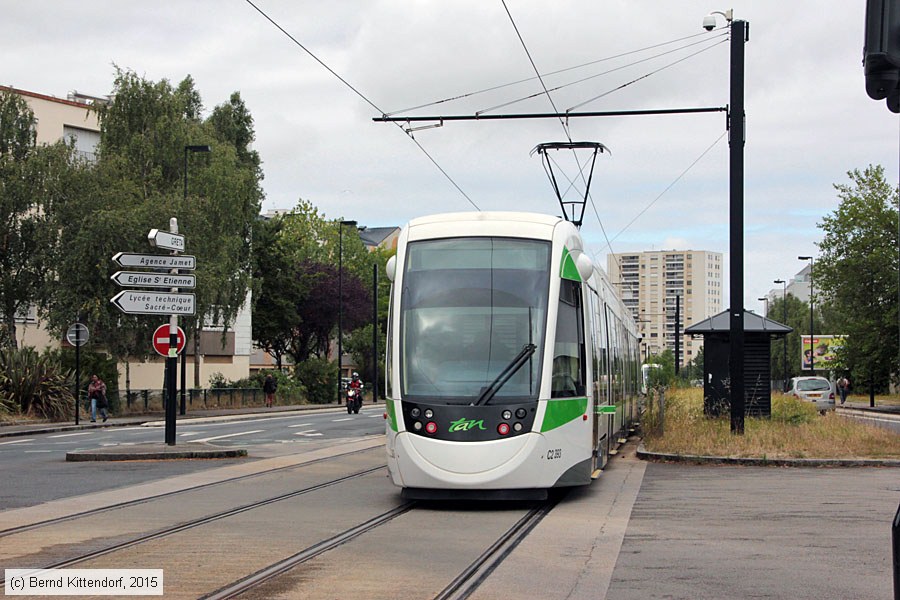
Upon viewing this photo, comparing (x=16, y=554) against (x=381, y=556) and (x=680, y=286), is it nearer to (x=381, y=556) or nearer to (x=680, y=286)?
(x=381, y=556)

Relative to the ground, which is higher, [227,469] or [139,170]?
[139,170]

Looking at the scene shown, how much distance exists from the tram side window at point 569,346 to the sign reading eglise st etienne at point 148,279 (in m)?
10.1

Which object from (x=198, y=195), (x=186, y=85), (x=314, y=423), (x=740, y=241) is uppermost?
(x=186, y=85)

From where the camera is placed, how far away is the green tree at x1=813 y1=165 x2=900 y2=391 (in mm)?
58188

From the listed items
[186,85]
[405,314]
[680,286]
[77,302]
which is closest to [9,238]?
[77,302]

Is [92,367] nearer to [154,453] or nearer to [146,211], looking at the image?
[146,211]

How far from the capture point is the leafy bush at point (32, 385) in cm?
3647

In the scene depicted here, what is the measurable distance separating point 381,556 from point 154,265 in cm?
1331

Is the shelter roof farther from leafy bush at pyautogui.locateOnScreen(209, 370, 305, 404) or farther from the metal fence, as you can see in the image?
leafy bush at pyautogui.locateOnScreen(209, 370, 305, 404)

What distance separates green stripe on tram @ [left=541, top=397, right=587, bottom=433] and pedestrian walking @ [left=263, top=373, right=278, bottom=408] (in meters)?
44.8

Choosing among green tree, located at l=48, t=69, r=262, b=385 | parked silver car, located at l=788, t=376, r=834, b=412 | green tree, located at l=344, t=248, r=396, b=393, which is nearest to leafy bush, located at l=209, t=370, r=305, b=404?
green tree, located at l=48, t=69, r=262, b=385

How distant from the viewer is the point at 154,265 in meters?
21.4

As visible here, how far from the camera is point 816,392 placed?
45531 millimetres

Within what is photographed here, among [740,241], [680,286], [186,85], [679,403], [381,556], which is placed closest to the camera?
[381,556]
